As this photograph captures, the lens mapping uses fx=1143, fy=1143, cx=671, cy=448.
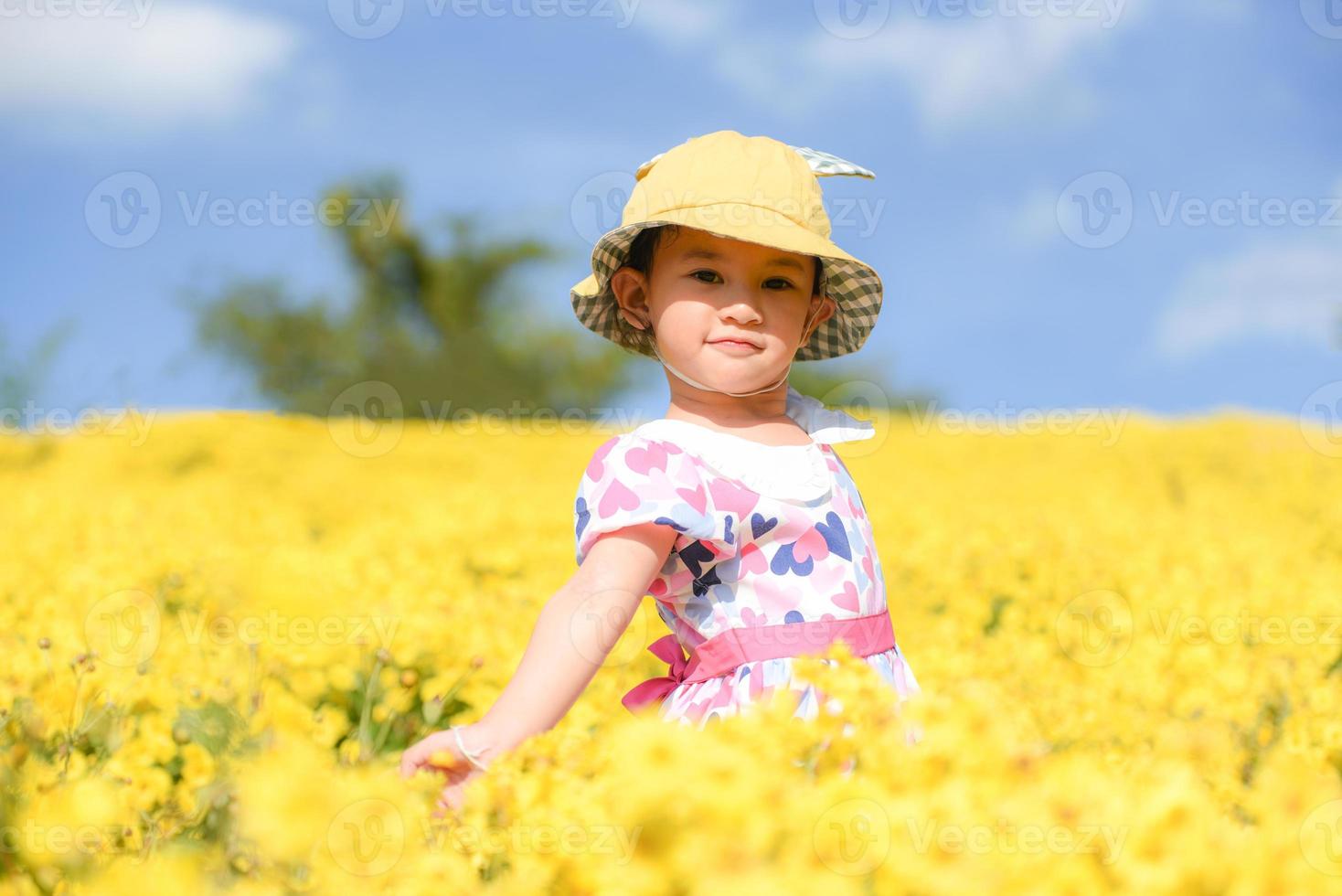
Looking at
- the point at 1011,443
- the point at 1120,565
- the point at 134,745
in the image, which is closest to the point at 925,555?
the point at 1120,565

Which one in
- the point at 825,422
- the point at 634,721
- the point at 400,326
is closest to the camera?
the point at 634,721

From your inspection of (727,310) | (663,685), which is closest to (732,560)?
(663,685)

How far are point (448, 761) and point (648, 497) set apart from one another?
1.82 ft

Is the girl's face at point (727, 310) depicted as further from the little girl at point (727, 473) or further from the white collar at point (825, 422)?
the white collar at point (825, 422)

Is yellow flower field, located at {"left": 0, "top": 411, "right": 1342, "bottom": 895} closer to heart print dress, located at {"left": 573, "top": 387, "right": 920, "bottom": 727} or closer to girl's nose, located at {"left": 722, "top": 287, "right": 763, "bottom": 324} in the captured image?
heart print dress, located at {"left": 573, "top": 387, "right": 920, "bottom": 727}

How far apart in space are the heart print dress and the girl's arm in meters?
0.06

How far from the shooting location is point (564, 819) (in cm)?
→ 140

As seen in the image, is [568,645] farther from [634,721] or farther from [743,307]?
[743,307]

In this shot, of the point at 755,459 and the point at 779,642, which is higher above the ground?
the point at 755,459

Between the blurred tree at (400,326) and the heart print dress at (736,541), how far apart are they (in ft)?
86.6

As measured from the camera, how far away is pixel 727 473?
220 centimetres

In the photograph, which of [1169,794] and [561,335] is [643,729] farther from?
[561,335]

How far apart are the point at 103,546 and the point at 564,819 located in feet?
17.5

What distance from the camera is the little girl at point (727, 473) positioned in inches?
80.4
